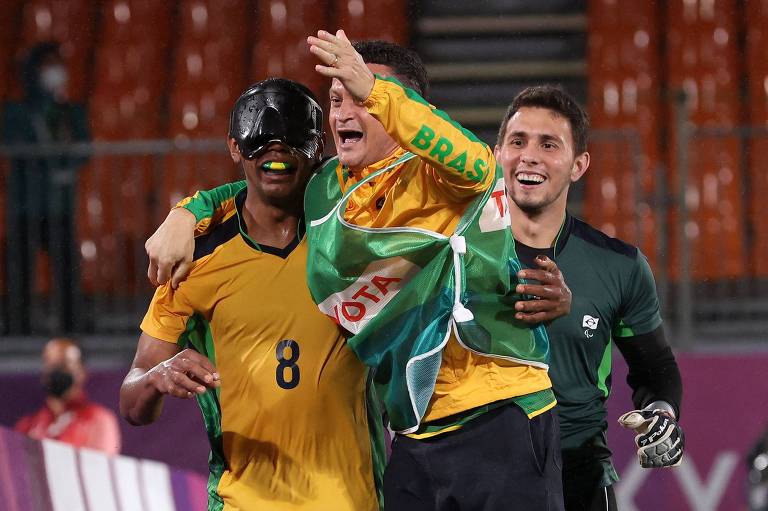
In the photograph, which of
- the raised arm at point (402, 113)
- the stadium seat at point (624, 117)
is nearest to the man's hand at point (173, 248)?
the raised arm at point (402, 113)

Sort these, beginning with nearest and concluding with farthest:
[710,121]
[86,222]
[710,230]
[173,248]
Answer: [173,248] → [710,230] → [86,222] → [710,121]

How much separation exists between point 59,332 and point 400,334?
513 centimetres

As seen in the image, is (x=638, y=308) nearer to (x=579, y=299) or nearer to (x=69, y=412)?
(x=579, y=299)

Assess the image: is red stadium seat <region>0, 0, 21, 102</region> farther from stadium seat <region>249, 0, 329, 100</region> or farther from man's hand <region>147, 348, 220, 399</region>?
man's hand <region>147, 348, 220, 399</region>

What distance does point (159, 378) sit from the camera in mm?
3268

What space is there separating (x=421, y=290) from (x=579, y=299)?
1.16m

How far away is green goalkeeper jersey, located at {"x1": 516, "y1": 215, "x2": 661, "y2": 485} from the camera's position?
414cm

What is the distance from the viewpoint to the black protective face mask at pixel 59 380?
7465 millimetres

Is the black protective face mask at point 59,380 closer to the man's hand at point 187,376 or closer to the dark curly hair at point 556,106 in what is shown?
the dark curly hair at point 556,106

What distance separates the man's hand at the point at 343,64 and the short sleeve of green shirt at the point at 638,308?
1722mm

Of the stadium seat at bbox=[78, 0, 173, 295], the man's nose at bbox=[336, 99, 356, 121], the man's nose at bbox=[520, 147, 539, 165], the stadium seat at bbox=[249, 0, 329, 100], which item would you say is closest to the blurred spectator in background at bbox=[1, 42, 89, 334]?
the stadium seat at bbox=[78, 0, 173, 295]

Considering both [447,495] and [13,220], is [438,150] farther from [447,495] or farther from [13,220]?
[13,220]

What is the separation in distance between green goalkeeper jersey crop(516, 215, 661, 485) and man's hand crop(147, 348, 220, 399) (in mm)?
1382

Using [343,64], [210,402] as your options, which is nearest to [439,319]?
[343,64]
